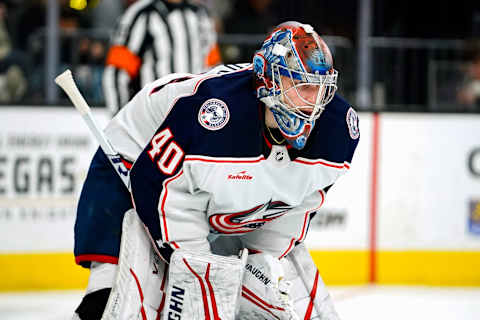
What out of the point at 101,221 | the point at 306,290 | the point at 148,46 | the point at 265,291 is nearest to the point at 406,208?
the point at 148,46

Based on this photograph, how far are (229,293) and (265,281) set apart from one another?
215 mm

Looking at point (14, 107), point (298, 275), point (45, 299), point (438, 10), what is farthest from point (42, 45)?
point (298, 275)

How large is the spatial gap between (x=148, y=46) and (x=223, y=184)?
1804 millimetres

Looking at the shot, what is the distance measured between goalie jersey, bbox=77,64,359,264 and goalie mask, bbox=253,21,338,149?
69 millimetres

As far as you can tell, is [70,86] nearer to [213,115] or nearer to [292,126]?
[213,115]

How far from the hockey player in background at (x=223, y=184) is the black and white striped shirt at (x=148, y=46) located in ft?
4.45

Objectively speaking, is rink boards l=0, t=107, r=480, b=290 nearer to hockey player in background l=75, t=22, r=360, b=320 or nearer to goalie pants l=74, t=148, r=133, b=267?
hockey player in background l=75, t=22, r=360, b=320

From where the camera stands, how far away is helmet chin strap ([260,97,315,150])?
2.11 m

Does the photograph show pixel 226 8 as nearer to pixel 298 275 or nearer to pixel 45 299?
pixel 45 299

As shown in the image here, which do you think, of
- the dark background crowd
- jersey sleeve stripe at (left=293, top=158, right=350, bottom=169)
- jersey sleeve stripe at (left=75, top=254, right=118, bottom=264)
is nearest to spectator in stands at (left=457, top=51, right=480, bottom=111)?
the dark background crowd

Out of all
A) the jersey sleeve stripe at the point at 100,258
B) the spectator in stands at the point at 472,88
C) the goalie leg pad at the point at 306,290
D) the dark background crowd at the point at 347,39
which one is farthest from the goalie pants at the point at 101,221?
the spectator in stands at the point at 472,88

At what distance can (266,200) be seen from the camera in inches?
87.3

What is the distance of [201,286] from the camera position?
2.15 meters

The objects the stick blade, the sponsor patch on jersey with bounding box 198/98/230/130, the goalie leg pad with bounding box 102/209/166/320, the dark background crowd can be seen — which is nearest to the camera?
the sponsor patch on jersey with bounding box 198/98/230/130
